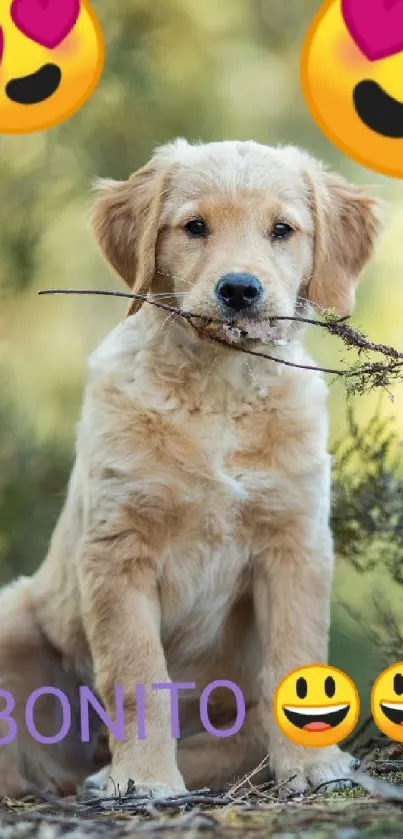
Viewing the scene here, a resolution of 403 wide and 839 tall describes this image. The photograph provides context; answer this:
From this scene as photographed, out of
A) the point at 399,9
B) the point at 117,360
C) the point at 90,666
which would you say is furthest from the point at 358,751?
the point at 399,9

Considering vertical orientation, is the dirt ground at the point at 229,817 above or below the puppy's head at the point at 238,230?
below

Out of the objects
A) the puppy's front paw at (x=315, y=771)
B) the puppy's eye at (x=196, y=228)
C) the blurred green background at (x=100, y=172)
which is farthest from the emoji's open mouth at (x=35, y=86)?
the blurred green background at (x=100, y=172)

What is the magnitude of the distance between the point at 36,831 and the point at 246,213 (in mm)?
1765

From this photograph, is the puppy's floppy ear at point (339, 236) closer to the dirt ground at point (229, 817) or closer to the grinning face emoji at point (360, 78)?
the grinning face emoji at point (360, 78)

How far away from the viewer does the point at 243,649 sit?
4.05 meters

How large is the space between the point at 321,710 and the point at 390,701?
0.19m

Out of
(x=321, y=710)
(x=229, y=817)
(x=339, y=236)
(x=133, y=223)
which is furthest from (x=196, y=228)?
(x=229, y=817)

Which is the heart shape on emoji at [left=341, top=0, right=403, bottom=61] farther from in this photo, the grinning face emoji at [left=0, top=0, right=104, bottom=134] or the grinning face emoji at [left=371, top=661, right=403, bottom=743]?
the grinning face emoji at [left=371, top=661, right=403, bottom=743]

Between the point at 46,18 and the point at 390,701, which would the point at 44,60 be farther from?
the point at 390,701

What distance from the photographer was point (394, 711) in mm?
3318

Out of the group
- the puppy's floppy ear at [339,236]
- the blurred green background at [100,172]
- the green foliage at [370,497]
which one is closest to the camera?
the puppy's floppy ear at [339,236]

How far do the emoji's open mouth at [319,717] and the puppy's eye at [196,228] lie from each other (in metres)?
1.32

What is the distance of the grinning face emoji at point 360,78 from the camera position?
357cm

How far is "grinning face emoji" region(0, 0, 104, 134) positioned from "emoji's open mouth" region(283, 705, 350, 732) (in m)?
1.80
